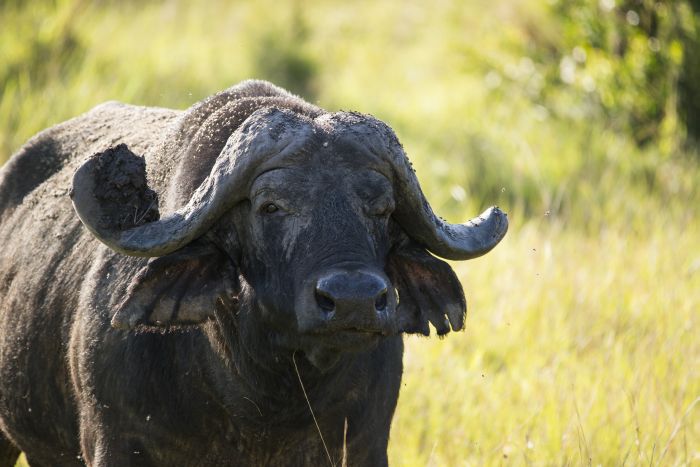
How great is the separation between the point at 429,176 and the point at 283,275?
23.2ft

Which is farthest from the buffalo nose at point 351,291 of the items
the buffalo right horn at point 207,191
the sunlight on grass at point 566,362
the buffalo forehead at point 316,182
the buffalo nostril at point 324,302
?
the sunlight on grass at point 566,362

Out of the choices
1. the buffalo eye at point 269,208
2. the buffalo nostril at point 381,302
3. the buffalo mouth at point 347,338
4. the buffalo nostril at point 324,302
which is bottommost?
the buffalo mouth at point 347,338

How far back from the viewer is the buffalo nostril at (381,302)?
Answer: 137 inches

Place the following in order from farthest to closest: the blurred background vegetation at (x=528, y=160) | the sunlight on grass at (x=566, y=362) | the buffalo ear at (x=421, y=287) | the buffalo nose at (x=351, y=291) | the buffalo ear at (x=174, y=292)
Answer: the blurred background vegetation at (x=528, y=160) → the sunlight on grass at (x=566, y=362) → the buffalo ear at (x=421, y=287) → the buffalo ear at (x=174, y=292) → the buffalo nose at (x=351, y=291)

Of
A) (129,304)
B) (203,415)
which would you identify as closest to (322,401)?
(203,415)

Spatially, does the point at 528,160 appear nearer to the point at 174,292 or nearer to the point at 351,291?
the point at 174,292

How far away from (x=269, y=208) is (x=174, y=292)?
42 cm

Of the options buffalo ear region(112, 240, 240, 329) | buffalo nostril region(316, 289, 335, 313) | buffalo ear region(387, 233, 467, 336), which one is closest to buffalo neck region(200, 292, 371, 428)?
buffalo ear region(112, 240, 240, 329)

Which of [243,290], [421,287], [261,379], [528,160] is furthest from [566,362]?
[528,160]

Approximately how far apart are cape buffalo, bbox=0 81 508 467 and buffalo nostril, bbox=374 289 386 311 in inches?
0.6

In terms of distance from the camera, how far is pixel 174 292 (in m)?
3.90

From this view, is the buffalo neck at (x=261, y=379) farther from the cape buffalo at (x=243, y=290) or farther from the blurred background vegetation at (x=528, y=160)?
the blurred background vegetation at (x=528, y=160)

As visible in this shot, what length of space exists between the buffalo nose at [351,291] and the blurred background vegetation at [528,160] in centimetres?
188

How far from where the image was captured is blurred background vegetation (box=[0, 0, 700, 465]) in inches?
233
